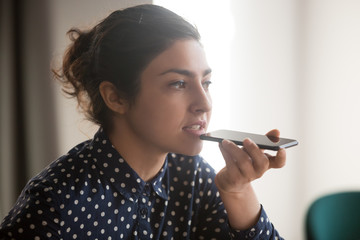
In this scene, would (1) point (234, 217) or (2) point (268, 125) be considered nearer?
(1) point (234, 217)

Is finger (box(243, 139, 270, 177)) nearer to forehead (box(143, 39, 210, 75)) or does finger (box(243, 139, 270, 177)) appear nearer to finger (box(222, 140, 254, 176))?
finger (box(222, 140, 254, 176))

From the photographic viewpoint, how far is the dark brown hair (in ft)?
3.07

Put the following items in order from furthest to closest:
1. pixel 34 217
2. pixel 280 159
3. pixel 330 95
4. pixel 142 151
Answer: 1. pixel 330 95
2. pixel 142 151
3. pixel 280 159
4. pixel 34 217

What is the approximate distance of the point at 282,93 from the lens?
2.14 metres

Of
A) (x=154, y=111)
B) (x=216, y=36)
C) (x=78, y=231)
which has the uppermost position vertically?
(x=216, y=36)

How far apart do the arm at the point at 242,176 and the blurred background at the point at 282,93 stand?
0.95m

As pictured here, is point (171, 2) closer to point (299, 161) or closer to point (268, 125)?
Result: point (268, 125)

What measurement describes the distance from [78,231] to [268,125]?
1462 millimetres

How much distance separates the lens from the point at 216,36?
1.99m

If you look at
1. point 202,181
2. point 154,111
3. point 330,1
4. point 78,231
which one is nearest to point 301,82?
point 330,1

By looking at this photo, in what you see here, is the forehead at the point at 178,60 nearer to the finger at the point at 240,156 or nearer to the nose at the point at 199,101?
the nose at the point at 199,101

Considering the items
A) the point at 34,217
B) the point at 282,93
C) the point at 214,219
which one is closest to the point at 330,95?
the point at 282,93

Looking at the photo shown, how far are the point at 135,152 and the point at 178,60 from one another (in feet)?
0.86

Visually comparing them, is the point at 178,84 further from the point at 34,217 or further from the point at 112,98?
the point at 34,217
